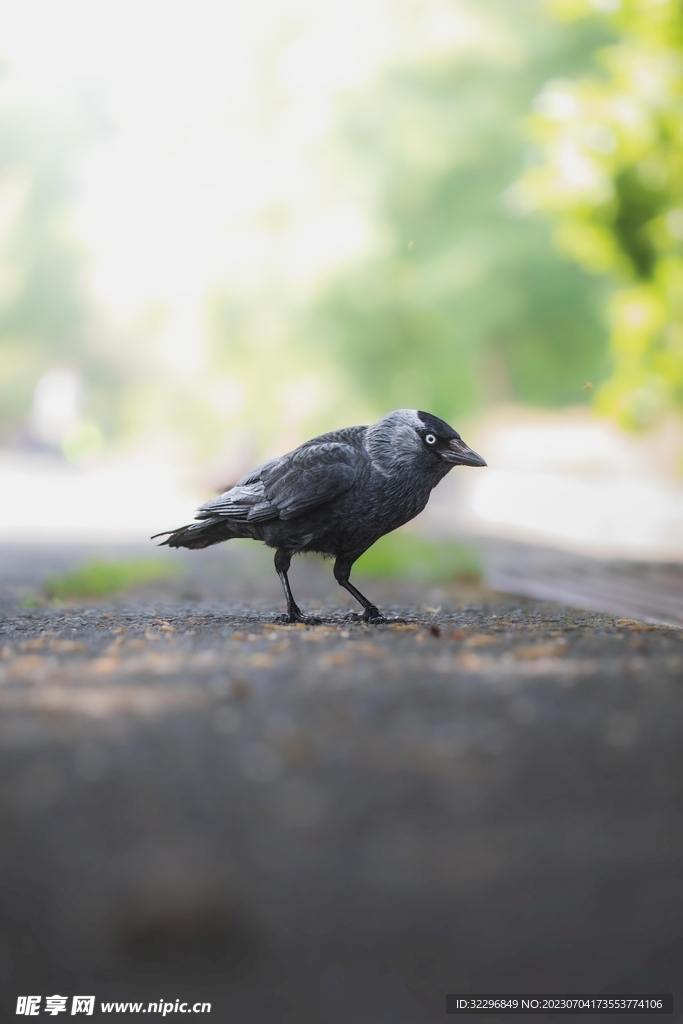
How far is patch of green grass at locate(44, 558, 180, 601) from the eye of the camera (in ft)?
20.5

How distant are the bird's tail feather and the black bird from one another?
0.30 feet

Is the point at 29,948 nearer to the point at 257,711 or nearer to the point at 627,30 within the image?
the point at 257,711

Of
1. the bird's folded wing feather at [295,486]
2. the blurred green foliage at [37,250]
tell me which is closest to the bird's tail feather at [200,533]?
the bird's folded wing feather at [295,486]

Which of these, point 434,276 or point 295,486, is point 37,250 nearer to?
point 434,276

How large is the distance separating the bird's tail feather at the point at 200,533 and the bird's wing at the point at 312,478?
0.27 m

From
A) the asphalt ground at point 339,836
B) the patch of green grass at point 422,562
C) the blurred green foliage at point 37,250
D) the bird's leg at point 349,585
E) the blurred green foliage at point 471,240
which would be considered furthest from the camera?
the blurred green foliage at point 37,250

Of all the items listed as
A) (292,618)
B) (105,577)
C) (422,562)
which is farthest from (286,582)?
(422,562)

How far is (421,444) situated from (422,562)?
183 inches

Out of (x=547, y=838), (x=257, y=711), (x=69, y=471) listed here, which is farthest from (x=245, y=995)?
(x=69, y=471)

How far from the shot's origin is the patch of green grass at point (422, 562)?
24.7 feet

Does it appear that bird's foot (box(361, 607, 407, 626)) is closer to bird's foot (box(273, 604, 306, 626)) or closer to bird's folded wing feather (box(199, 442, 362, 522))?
bird's foot (box(273, 604, 306, 626))

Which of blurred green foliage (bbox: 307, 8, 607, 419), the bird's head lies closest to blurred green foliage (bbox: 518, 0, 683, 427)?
the bird's head

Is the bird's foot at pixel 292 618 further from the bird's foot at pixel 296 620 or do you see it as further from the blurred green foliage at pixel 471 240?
the blurred green foliage at pixel 471 240

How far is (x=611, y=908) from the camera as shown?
175cm
